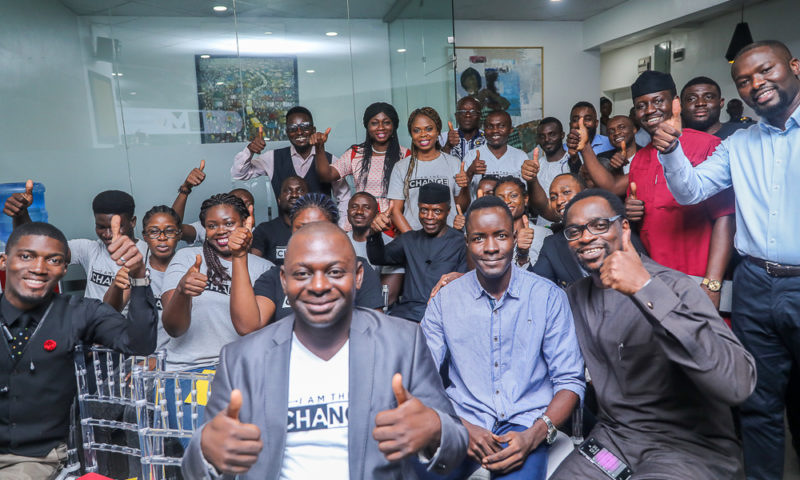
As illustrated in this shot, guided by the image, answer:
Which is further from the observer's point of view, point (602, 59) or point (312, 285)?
point (602, 59)

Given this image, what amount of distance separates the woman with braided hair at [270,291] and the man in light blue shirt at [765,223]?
1.54m

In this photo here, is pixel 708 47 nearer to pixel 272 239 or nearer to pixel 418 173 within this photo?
pixel 418 173

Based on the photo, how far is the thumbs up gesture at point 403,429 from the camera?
1491 millimetres

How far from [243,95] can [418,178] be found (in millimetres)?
2384

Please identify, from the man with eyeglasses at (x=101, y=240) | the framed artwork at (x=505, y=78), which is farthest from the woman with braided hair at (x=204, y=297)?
the framed artwork at (x=505, y=78)

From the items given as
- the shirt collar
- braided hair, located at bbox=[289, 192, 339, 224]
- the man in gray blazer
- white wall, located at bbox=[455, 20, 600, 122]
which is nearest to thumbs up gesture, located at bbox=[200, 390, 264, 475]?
the man in gray blazer

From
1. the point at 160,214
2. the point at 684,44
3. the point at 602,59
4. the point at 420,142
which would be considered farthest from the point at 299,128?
the point at 602,59

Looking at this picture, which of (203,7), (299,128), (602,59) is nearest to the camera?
(299,128)

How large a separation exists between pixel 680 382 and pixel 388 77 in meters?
4.92

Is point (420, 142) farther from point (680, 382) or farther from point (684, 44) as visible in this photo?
point (684, 44)

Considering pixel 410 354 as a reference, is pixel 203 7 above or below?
above

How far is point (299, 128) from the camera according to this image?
4.88 m

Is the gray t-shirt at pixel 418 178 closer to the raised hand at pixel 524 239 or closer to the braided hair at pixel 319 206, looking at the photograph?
the raised hand at pixel 524 239

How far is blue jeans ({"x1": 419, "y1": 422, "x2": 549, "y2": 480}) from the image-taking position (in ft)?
7.31
